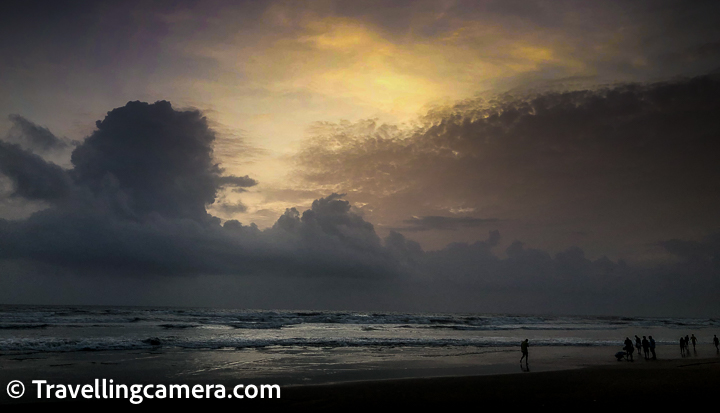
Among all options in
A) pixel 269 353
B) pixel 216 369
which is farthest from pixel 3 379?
pixel 269 353

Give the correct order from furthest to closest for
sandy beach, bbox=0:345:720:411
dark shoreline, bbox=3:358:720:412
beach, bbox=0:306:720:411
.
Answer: beach, bbox=0:306:720:411, sandy beach, bbox=0:345:720:411, dark shoreline, bbox=3:358:720:412

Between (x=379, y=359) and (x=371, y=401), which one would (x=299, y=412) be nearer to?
(x=371, y=401)

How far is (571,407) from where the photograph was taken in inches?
543

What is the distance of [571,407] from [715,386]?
9219mm

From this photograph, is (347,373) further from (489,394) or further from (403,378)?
(489,394)

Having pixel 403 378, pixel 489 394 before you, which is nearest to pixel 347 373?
pixel 403 378

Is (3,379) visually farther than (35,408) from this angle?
Yes

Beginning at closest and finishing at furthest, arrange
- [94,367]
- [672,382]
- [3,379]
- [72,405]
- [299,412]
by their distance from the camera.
A: [299,412]
[72,405]
[3,379]
[672,382]
[94,367]

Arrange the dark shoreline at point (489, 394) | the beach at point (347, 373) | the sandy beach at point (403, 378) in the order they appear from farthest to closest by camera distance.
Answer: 1. the beach at point (347, 373)
2. the sandy beach at point (403, 378)
3. the dark shoreline at point (489, 394)

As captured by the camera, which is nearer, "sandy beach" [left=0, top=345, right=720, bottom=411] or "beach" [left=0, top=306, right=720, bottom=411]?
"sandy beach" [left=0, top=345, right=720, bottom=411]

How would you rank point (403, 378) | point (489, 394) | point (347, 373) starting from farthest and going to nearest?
point (347, 373) < point (403, 378) < point (489, 394)

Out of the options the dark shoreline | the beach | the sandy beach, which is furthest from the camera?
the beach

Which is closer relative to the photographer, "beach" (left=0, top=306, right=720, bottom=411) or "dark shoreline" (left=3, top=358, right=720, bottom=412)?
"dark shoreline" (left=3, top=358, right=720, bottom=412)

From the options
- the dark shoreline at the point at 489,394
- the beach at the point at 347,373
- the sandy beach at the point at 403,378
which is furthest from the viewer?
the beach at the point at 347,373
